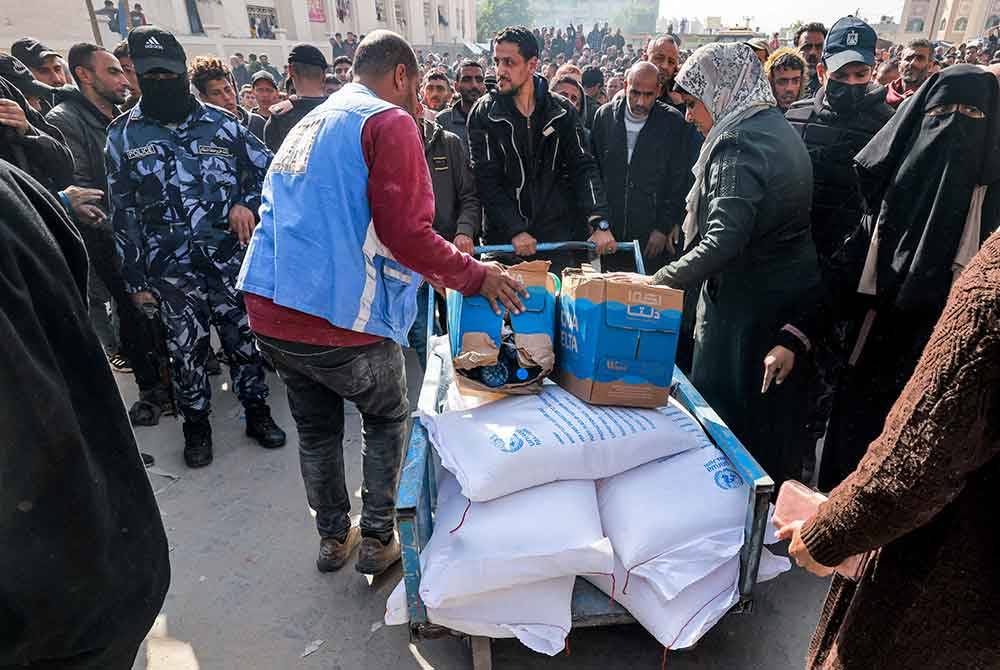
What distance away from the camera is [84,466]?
85cm

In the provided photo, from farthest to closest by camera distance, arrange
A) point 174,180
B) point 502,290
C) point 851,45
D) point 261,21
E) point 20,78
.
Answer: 1. point 261,21
2. point 20,78
3. point 851,45
4. point 174,180
5. point 502,290

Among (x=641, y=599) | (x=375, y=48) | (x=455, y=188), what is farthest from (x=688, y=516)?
(x=455, y=188)

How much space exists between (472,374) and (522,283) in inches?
14.6

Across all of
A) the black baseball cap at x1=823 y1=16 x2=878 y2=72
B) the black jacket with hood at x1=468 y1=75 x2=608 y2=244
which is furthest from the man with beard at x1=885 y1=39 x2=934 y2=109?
the black jacket with hood at x1=468 y1=75 x2=608 y2=244

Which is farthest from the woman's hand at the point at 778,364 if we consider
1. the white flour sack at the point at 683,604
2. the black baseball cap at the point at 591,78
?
the black baseball cap at the point at 591,78

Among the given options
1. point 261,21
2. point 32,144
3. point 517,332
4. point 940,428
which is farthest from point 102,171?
point 261,21

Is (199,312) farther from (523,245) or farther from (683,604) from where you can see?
(683,604)

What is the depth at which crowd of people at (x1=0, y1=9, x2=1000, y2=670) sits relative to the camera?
2.72 ft

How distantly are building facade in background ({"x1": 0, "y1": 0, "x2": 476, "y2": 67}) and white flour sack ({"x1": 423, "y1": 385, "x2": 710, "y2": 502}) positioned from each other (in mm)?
18969

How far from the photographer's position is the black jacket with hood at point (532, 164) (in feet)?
11.9

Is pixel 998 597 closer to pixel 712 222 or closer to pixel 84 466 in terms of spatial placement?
pixel 84 466

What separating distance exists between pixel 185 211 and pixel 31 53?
3.36 metres

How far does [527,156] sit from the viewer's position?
3689mm

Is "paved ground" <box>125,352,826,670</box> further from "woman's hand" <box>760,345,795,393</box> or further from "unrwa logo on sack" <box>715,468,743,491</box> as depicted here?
"woman's hand" <box>760,345,795,393</box>
